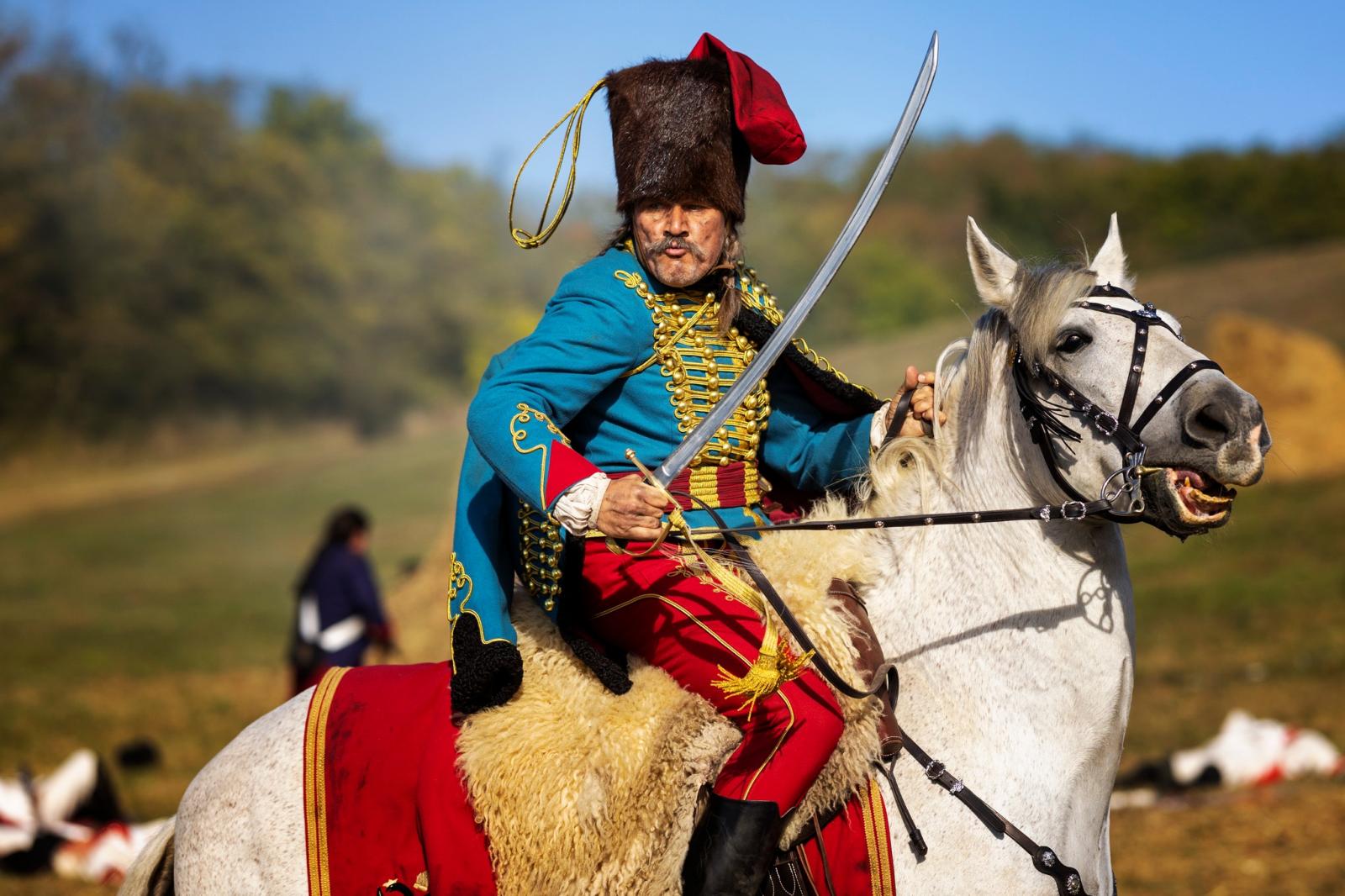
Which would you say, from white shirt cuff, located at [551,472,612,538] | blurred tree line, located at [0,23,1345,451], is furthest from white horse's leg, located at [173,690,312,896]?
blurred tree line, located at [0,23,1345,451]

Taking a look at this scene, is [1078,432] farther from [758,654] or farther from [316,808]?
[316,808]

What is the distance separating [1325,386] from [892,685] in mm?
18969

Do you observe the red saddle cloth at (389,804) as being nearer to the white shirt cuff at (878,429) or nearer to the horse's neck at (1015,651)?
the horse's neck at (1015,651)

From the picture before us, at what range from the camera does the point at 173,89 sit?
46.2 meters

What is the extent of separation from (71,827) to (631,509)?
7094mm

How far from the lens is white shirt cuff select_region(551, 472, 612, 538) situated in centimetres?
292

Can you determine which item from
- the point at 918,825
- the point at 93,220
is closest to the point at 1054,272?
the point at 918,825

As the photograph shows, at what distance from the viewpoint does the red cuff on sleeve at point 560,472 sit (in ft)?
9.62

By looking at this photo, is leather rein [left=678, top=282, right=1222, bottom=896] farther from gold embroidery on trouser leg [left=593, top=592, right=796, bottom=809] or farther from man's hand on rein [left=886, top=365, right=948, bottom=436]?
man's hand on rein [left=886, top=365, right=948, bottom=436]

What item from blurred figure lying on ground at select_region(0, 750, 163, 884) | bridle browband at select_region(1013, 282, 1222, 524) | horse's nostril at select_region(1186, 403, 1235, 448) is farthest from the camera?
blurred figure lying on ground at select_region(0, 750, 163, 884)

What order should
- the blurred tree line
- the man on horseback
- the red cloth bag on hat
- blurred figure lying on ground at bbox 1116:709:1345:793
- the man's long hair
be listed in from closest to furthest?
the man on horseback, the red cloth bag on hat, the man's long hair, blurred figure lying on ground at bbox 1116:709:1345:793, the blurred tree line

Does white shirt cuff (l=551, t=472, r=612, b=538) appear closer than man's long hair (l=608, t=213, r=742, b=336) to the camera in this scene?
Yes

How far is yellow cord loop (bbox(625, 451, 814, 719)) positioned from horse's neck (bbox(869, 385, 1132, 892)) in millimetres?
388

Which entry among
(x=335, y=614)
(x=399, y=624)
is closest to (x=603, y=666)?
(x=335, y=614)
